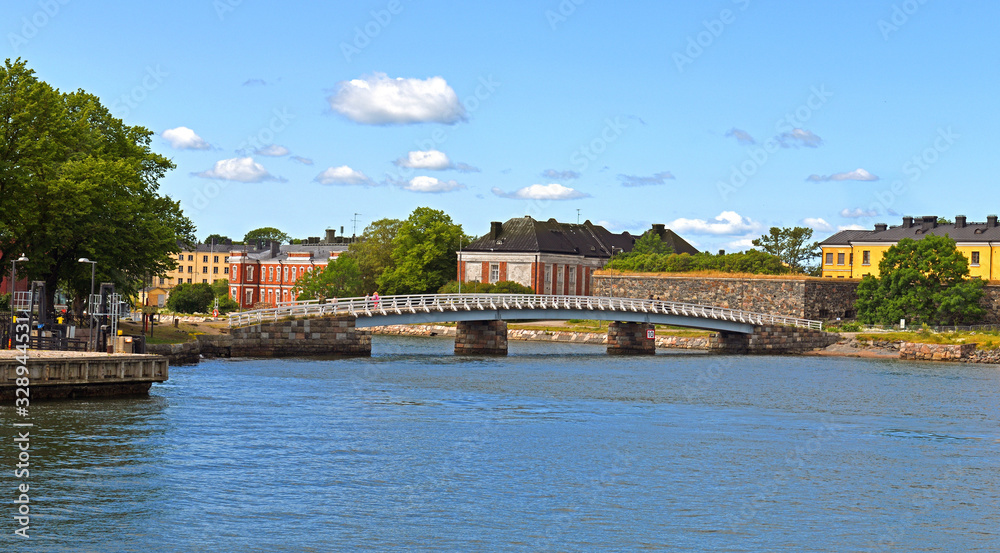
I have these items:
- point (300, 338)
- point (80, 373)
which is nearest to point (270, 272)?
point (300, 338)

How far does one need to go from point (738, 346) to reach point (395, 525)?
65.6 metres

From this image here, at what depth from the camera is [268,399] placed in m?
41.0

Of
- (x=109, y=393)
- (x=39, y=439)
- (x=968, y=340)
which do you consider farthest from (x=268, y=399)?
(x=968, y=340)

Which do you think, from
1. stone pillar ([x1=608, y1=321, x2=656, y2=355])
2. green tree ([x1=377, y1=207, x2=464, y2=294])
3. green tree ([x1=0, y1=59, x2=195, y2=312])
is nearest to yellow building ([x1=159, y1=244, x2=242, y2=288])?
green tree ([x1=377, y1=207, x2=464, y2=294])

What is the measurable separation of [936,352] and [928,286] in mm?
12014

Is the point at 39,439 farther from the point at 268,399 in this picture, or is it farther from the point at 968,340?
the point at 968,340

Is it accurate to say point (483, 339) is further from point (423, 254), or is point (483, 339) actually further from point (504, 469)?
point (504, 469)

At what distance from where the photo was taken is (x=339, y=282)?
122 meters

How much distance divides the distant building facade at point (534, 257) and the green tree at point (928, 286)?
123 feet

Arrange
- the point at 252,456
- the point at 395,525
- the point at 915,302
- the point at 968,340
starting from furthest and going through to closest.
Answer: the point at 915,302, the point at 968,340, the point at 252,456, the point at 395,525

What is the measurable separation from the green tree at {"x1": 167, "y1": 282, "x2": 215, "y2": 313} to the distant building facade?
28393 mm

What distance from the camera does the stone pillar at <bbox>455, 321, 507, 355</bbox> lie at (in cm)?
7569

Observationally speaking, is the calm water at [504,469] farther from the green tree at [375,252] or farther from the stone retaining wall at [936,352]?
the green tree at [375,252]

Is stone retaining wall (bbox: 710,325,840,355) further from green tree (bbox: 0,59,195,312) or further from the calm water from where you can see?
green tree (bbox: 0,59,195,312)
